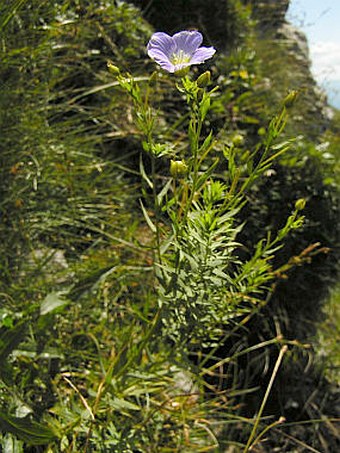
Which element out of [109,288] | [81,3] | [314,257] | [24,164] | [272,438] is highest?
[81,3]

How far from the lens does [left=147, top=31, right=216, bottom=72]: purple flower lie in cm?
60

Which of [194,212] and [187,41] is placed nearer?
[187,41]

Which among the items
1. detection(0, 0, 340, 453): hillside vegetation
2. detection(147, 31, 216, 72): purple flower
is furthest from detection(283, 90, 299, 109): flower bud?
detection(147, 31, 216, 72): purple flower

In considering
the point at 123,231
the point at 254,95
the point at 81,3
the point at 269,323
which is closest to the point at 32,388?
the point at 123,231

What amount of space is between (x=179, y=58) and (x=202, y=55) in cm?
3

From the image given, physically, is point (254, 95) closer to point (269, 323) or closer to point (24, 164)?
point (269, 323)

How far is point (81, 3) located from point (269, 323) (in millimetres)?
1289

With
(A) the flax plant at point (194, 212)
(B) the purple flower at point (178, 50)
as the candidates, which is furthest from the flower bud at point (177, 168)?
(B) the purple flower at point (178, 50)

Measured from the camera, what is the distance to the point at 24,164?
1.37m

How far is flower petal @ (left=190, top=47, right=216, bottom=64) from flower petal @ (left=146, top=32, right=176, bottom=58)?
3cm

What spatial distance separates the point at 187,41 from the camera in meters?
0.63

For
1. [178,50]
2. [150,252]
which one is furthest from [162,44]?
[150,252]

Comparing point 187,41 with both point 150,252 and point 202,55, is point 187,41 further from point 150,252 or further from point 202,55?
point 150,252

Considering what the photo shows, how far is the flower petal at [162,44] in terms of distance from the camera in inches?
24.0
